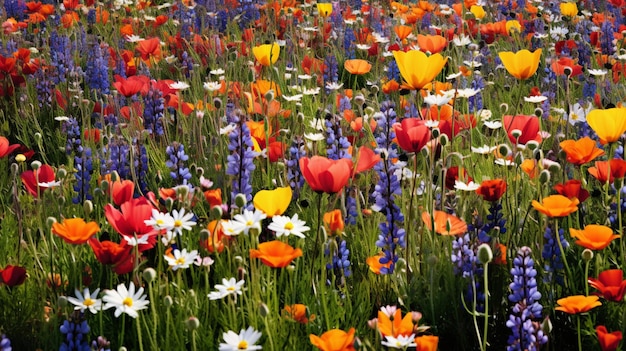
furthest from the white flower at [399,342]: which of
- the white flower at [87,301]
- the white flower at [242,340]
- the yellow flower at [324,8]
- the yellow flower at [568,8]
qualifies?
the yellow flower at [568,8]

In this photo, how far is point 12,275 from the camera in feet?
6.24

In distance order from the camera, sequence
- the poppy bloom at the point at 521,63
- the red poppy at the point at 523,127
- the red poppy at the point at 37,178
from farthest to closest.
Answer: the poppy bloom at the point at 521,63 → the red poppy at the point at 523,127 → the red poppy at the point at 37,178

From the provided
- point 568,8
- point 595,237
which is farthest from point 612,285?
point 568,8

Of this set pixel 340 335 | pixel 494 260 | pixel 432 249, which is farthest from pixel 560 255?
pixel 340 335

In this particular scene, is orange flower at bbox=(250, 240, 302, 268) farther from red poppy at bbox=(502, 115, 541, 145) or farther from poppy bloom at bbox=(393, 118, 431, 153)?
red poppy at bbox=(502, 115, 541, 145)

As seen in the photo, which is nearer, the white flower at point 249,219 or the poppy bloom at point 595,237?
the poppy bloom at point 595,237

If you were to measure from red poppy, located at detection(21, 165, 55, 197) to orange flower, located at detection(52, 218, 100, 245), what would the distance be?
392 mm

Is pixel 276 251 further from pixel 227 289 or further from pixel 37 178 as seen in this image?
pixel 37 178

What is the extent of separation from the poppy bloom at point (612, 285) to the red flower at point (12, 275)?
1232 mm

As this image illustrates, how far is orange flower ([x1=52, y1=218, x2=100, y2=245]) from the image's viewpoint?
5.82ft

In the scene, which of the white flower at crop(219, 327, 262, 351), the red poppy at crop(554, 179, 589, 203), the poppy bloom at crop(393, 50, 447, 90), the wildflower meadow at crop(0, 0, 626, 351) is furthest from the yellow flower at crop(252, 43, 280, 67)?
the white flower at crop(219, 327, 262, 351)

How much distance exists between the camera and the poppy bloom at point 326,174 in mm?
1859

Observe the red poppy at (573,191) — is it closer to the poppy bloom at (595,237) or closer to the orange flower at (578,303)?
the poppy bloom at (595,237)

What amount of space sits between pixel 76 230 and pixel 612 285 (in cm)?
111
